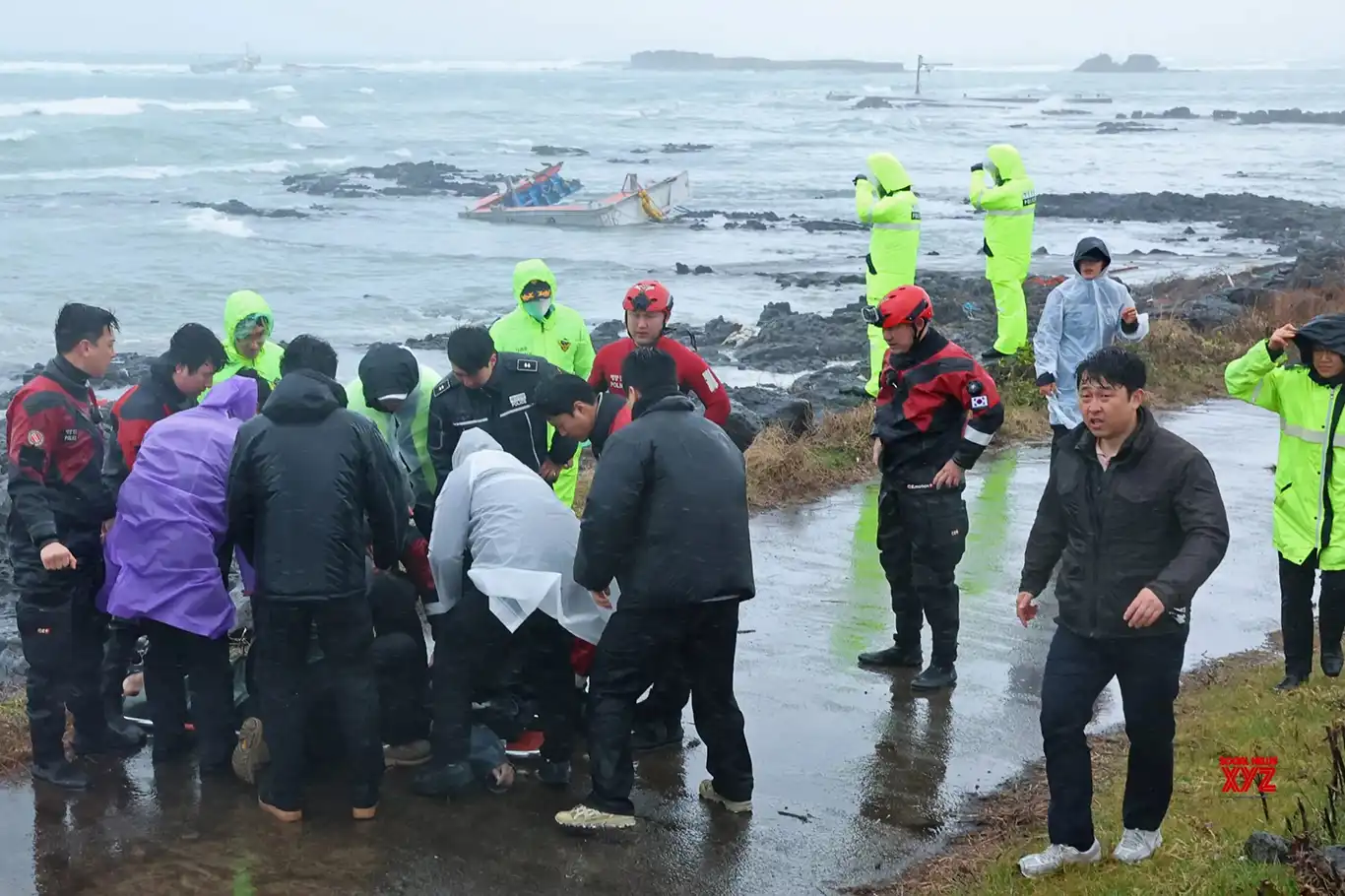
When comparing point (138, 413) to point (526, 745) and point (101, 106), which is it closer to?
point (526, 745)

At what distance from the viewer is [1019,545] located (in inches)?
354

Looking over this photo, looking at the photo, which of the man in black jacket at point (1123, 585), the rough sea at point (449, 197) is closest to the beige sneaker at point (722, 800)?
the man in black jacket at point (1123, 585)

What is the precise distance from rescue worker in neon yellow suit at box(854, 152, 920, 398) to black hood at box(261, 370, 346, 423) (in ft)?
29.0

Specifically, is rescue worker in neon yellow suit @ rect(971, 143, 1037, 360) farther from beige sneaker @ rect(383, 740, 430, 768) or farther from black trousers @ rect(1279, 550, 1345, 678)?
beige sneaker @ rect(383, 740, 430, 768)

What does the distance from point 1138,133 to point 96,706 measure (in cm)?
8042

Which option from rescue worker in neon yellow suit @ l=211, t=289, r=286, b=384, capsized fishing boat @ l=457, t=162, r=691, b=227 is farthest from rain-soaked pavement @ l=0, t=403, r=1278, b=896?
capsized fishing boat @ l=457, t=162, r=691, b=227

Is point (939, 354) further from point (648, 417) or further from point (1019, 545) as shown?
point (1019, 545)

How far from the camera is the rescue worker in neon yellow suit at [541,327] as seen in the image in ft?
26.9

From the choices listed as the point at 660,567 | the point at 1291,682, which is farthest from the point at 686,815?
the point at 1291,682

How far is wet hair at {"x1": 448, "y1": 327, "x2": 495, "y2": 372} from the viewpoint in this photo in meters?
6.49

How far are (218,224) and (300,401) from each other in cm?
3551

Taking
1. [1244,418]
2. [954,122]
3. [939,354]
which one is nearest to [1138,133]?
[954,122]

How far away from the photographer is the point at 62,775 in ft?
18.5

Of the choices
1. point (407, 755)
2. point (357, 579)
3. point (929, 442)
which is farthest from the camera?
point (929, 442)
